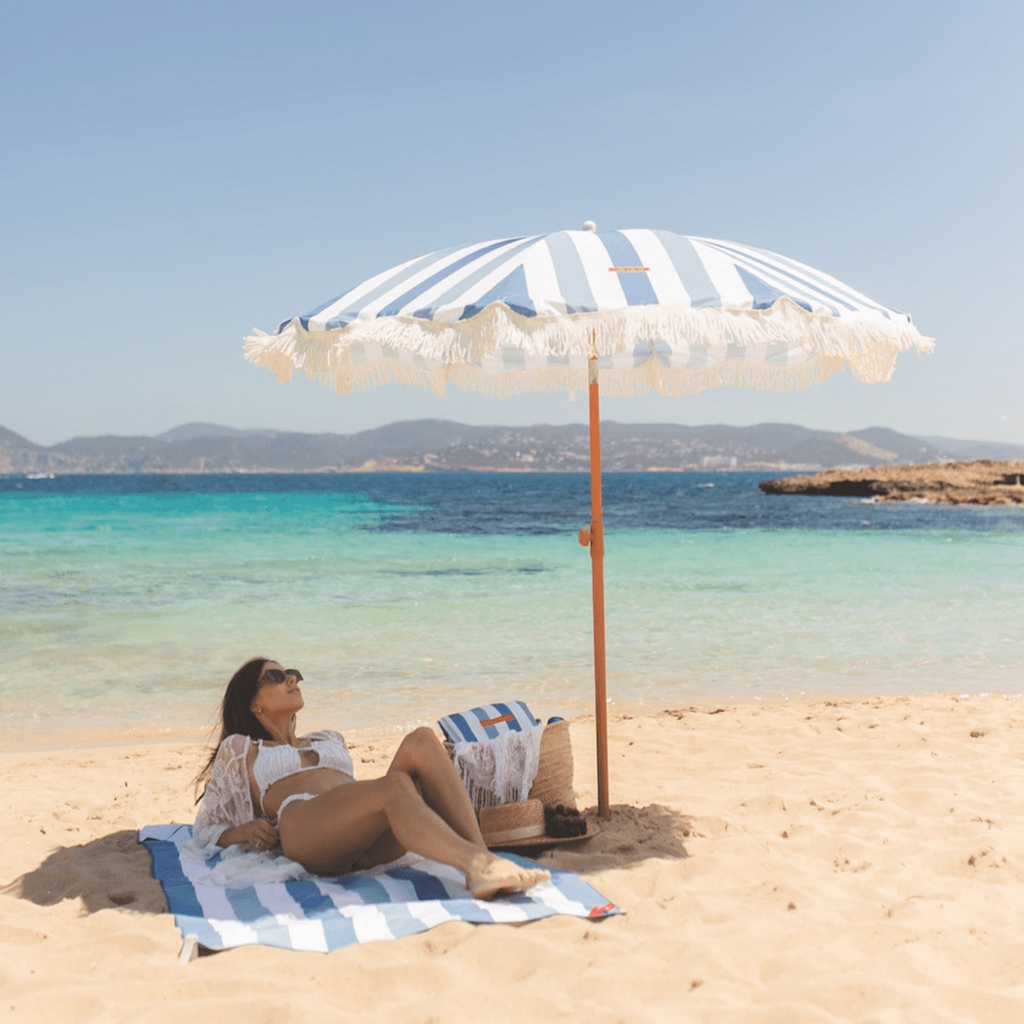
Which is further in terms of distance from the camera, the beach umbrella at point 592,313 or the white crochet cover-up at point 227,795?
the white crochet cover-up at point 227,795

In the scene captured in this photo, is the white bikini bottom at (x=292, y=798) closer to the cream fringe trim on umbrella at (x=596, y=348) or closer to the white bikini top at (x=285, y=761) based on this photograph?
the white bikini top at (x=285, y=761)

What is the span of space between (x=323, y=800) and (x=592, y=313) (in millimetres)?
1954

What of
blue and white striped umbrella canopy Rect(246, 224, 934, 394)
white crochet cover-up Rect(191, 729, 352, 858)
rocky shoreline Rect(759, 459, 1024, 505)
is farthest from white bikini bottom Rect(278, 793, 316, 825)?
rocky shoreline Rect(759, 459, 1024, 505)

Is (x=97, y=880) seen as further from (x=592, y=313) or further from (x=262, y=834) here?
(x=592, y=313)

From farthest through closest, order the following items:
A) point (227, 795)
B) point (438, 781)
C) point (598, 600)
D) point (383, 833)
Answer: point (598, 600), point (227, 795), point (383, 833), point (438, 781)

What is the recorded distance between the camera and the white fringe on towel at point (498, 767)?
382 cm

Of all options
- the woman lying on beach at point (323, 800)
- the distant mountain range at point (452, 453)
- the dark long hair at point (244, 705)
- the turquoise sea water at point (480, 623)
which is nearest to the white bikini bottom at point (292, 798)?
the woman lying on beach at point (323, 800)

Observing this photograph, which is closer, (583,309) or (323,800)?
(583,309)

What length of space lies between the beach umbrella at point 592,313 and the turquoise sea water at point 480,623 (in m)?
3.50

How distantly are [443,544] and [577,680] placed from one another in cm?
1513

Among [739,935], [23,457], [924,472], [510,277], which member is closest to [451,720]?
[739,935]

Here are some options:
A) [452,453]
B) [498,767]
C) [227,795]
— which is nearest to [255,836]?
[227,795]

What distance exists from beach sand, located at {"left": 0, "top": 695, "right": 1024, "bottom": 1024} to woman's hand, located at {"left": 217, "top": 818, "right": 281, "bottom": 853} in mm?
323

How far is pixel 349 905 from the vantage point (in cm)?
318
